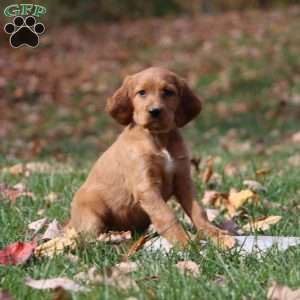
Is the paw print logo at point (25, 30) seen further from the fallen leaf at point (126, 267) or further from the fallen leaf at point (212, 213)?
the fallen leaf at point (126, 267)

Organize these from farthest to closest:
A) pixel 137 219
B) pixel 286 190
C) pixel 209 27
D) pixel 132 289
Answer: pixel 209 27 → pixel 286 190 → pixel 137 219 → pixel 132 289

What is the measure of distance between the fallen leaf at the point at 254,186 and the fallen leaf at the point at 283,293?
240cm

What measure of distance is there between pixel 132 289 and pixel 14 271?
621mm

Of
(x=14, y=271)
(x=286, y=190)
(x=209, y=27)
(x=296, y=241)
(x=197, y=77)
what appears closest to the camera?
(x=14, y=271)

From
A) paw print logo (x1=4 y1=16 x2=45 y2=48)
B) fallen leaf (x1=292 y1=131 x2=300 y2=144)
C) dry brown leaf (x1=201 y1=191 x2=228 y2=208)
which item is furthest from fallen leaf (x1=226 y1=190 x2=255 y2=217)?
fallen leaf (x1=292 y1=131 x2=300 y2=144)

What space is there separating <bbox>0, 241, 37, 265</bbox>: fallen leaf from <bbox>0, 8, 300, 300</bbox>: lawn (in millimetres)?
69

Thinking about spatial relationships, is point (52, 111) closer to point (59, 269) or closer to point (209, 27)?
point (209, 27)

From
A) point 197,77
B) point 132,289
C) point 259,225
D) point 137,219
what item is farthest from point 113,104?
point 197,77

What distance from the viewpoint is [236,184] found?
554 cm

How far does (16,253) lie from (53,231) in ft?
1.96

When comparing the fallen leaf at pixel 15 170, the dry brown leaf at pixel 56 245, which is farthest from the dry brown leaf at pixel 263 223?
the fallen leaf at pixel 15 170

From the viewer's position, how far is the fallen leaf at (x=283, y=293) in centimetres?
272

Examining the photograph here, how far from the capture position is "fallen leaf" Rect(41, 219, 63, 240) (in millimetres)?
3938

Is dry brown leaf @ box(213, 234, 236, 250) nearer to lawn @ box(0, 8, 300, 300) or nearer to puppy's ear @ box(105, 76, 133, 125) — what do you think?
lawn @ box(0, 8, 300, 300)
